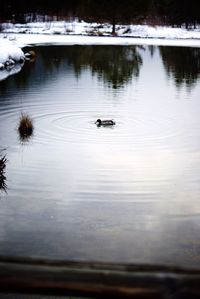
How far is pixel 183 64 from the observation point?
121ft

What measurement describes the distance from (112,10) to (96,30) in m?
5.83

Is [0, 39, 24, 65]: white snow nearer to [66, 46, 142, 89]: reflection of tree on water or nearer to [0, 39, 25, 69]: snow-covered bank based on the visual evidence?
[0, 39, 25, 69]: snow-covered bank

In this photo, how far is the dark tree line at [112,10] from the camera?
8031 cm

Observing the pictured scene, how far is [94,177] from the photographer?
10.9m

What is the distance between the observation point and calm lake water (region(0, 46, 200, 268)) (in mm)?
7406

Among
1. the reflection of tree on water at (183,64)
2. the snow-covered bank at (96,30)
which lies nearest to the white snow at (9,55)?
the reflection of tree on water at (183,64)

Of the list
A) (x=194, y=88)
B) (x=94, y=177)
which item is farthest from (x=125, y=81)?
(x=94, y=177)

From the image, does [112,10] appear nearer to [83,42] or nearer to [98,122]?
[83,42]

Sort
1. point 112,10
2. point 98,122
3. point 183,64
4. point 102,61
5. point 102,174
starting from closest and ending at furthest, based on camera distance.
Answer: point 102,174 < point 98,122 < point 183,64 < point 102,61 < point 112,10

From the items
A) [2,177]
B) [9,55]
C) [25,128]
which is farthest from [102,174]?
[9,55]

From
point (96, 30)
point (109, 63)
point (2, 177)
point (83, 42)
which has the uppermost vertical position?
point (96, 30)

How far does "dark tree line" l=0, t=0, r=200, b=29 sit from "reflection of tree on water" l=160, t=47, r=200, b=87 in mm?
30467

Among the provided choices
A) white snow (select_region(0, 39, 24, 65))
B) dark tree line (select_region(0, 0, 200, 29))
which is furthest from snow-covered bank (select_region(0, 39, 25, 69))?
dark tree line (select_region(0, 0, 200, 29))

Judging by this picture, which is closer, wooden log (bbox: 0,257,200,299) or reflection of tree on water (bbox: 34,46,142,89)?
wooden log (bbox: 0,257,200,299)
